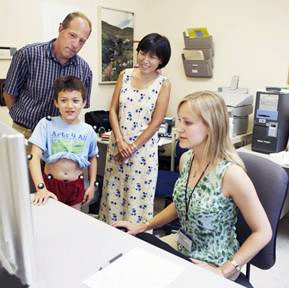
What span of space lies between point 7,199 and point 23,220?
5 cm

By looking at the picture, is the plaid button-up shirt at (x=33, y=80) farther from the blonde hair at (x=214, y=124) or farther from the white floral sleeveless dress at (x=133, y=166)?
the blonde hair at (x=214, y=124)

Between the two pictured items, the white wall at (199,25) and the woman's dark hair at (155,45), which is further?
the white wall at (199,25)

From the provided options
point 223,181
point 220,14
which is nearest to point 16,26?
point 220,14

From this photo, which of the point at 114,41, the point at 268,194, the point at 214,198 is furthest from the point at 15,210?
the point at 114,41

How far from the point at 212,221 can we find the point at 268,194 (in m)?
0.25

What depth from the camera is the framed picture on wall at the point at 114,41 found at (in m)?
3.31

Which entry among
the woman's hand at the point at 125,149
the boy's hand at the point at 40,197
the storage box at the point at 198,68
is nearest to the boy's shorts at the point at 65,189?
the boy's hand at the point at 40,197

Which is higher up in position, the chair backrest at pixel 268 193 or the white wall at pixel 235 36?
the white wall at pixel 235 36

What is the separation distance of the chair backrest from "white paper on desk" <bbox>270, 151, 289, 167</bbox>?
1.06 metres

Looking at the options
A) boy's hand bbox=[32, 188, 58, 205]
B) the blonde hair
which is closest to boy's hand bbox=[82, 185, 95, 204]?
boy's hand bbox=[32, 188, 58, 205]

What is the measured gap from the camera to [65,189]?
1814mm

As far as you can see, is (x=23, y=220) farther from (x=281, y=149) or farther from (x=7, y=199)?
(x=281, y=149)

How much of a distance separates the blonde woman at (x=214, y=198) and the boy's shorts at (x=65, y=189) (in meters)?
0.58

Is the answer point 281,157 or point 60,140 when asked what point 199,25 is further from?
point 60,140
